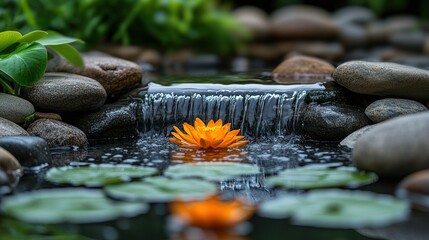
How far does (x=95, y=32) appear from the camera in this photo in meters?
7.80

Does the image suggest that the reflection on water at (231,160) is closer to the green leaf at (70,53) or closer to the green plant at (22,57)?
the green plant at (22,57)

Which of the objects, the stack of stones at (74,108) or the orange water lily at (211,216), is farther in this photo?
the stack of stones at (74,108)

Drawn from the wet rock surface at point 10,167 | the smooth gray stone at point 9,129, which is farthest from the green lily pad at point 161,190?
the smooth gray stone at point 9,129

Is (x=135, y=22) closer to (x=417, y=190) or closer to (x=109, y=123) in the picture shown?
(x=109, y=123)

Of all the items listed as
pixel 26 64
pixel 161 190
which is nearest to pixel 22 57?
pixel 26 64

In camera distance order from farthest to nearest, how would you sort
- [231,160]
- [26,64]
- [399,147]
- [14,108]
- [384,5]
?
[384,5], [14,108], [26,64], [231,160], [399,147]

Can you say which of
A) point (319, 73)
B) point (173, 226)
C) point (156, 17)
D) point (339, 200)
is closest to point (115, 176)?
point (173, 226)

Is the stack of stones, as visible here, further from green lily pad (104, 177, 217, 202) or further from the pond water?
green lily pad (104, 177, 217, 202)

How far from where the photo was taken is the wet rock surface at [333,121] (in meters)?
4.48

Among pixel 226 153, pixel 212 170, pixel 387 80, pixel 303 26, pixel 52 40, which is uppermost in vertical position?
pixel 52 40

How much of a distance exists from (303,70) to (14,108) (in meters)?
2.51

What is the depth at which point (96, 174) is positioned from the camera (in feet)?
10.8

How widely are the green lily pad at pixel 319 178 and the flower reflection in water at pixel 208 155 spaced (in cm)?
47

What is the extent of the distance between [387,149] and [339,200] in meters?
0.66
